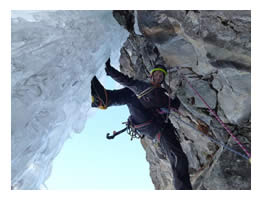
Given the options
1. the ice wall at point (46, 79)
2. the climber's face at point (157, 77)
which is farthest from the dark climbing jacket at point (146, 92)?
the ice wall at point (46, 79)

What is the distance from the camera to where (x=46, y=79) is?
8.03 ft

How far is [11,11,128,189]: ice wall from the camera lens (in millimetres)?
2104

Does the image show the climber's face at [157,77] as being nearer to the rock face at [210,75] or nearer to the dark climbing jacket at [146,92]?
the dark climbing jacket at [146,92]

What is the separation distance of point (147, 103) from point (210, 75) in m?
1.34

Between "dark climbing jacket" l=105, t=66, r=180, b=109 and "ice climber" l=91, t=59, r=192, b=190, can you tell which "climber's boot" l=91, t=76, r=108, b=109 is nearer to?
"ice climber" l=91, t=59, r=192, b=190

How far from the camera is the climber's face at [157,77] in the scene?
11.2 ft

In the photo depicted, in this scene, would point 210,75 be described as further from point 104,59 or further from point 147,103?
point 104,59

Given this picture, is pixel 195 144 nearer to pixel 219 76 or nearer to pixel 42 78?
pixel 219 76

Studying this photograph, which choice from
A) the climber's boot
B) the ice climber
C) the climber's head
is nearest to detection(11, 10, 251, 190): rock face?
the climber's boot

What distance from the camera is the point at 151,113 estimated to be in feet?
11.2

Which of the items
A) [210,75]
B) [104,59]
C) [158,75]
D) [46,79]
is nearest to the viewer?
[46,79]

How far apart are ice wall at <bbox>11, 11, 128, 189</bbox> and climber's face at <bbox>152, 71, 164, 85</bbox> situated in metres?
1.22

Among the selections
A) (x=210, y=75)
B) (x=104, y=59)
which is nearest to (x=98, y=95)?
(x=104, y=59)

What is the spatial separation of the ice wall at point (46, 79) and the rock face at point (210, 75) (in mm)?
1351
